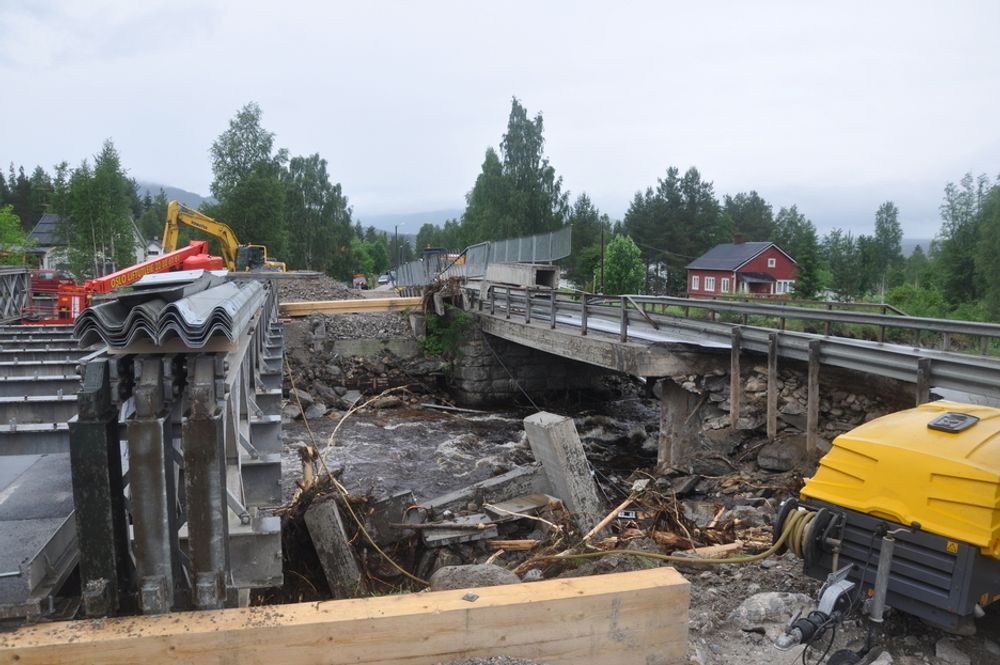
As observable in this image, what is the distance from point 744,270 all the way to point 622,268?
13.4 metres

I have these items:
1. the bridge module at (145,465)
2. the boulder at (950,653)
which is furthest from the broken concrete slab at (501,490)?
the bridge module at (145,465)

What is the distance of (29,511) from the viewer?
15.1 ft

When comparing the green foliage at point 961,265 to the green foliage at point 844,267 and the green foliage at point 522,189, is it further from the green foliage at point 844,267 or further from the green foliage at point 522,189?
the green foliage at point 522,189

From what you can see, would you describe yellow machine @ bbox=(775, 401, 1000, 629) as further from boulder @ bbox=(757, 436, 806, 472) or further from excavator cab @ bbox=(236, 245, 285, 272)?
excavator cab @ bbox=(236, 245, 285, 272)

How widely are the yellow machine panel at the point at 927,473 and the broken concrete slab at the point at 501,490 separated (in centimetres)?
472

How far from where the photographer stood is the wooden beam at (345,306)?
22.1 m

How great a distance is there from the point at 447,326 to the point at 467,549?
1505 centimetres

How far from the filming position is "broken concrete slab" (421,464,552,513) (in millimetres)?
8984

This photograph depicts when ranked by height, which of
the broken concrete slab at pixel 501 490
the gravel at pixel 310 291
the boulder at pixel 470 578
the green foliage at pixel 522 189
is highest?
the green foliage at pixel 522 189

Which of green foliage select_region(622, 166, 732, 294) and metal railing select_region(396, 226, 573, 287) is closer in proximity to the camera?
metal railing select_region(396, 226, 573, 287)

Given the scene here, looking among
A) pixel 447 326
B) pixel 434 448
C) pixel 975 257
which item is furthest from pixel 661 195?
pixel 434 448

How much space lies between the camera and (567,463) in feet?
27.7

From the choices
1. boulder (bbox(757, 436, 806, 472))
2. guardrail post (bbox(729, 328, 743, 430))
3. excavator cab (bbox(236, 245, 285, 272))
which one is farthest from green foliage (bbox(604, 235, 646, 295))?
boulder (bbox(757, 436, 806, 472))

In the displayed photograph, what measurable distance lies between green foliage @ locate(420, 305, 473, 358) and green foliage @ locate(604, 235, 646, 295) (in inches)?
1010
